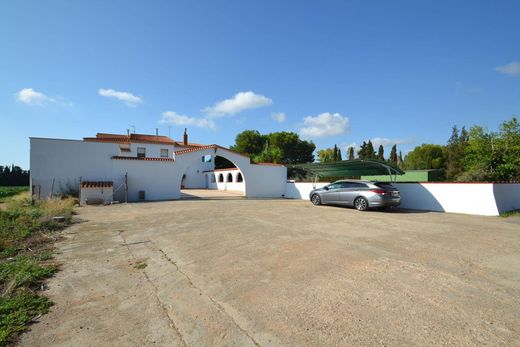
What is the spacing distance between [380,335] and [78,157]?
19701 mm

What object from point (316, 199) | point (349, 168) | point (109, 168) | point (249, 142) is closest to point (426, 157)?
point (249, 142)

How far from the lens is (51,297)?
3.40 m

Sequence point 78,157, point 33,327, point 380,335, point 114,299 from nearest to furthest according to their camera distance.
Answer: point 380,335 < point 33,327 < point 114,299 < point 78,157

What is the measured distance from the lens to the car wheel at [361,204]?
12.0 meters

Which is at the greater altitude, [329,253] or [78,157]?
[78,157]

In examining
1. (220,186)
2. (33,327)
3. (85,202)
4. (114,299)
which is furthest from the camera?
(220,186)

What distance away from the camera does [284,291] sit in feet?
11.5

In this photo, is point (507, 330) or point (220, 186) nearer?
point (507, 330)

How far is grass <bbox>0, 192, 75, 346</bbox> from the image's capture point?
281cm

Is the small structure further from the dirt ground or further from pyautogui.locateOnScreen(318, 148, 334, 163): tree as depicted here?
pyautogui.locateOnScreen(318, 148, 334, 163): tree

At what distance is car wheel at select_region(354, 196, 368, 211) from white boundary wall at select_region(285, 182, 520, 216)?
3.00 metres

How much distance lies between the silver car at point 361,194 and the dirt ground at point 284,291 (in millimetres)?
4865

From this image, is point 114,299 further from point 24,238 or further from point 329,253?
point 24,238

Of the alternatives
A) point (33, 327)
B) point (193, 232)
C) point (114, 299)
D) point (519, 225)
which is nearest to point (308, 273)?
point (114, 299)
